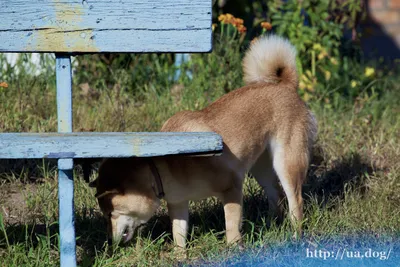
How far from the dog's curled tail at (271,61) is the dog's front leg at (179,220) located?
0.96 meters

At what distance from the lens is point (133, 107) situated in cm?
516

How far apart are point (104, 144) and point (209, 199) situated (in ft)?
4.54

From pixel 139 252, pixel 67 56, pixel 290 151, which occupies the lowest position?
pixel 139 252

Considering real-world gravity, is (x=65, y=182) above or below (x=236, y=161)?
above

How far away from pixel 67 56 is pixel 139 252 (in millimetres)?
1009

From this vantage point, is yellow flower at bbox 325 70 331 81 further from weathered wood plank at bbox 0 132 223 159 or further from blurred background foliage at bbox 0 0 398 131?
weathered wood plank at bbox 0 132 223 159

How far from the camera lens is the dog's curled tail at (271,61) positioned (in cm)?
412

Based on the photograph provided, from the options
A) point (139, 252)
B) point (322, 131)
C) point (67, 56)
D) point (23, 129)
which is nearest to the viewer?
point (67, 56)

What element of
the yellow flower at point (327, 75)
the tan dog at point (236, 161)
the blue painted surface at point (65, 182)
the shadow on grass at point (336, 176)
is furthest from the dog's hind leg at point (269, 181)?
the yellow flower at point (327, 75)

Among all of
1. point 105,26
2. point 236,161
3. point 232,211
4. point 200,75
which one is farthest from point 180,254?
point 200,75

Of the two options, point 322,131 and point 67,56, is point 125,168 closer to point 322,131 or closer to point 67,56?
point 67,56

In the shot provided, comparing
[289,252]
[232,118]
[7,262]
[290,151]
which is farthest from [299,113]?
[7,262]

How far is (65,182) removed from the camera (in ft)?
10.1

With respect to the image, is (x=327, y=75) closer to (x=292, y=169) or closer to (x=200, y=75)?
(x=200, y=75)
